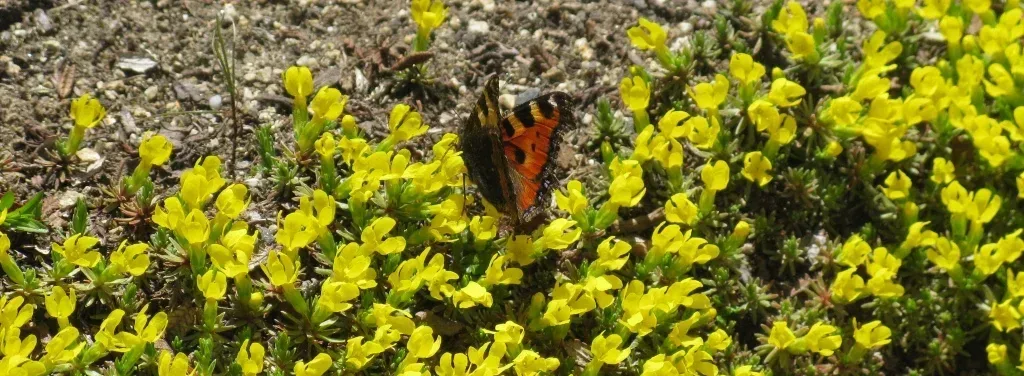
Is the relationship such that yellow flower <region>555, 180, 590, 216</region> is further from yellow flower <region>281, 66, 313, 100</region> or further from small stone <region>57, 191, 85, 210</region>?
small stone <region>57, 191, 85, 210</region>

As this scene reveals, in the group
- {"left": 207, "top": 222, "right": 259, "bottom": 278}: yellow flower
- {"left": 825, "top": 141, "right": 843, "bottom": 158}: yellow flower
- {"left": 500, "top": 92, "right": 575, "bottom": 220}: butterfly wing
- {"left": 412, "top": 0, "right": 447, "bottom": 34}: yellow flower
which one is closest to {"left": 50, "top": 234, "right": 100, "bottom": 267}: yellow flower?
{"left": 207, "top": 222, "right": 259, "bottom": 278}: yellow flower

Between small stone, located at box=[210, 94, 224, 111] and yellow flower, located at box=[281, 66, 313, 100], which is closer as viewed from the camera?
yellow flower, located at box=[281, 66, 313, 100]

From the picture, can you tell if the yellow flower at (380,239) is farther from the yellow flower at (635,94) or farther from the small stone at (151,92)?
the small stone at (151,92)

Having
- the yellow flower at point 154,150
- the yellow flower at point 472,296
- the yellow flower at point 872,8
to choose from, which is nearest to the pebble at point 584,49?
the yellow flower at point 872,8

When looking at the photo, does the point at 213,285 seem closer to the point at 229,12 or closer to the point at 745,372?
the point at 229,12

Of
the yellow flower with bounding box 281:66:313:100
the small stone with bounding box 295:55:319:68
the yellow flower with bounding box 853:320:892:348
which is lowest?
the yellow flower with bounding box 853:320:892:348
